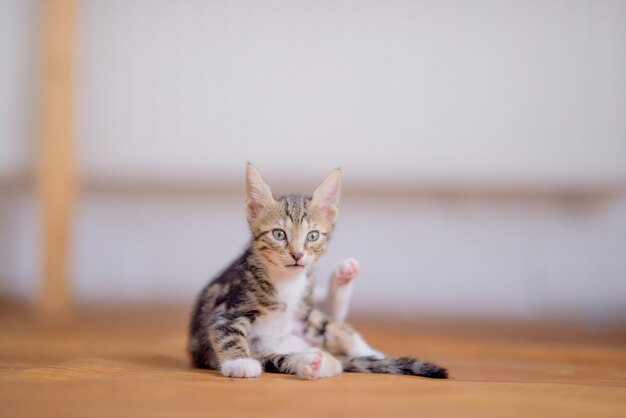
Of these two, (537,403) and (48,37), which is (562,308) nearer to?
(537,403)

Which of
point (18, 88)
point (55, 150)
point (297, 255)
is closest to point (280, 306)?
point (297, 255)

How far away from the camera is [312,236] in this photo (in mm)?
1521

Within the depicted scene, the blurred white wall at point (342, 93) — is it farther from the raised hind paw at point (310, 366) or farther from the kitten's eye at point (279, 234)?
the raised hind paw at point (310, 366)

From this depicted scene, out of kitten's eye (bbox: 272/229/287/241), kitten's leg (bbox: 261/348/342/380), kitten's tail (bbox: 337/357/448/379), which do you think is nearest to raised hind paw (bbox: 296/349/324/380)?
kitten's leg (bbox: 261/348/342/380)

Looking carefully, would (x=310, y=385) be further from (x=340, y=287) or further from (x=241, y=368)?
(x=340, y=287)

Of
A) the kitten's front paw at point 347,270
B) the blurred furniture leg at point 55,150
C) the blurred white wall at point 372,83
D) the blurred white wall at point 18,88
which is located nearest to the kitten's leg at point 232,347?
the kitten's front paw at point 347,270

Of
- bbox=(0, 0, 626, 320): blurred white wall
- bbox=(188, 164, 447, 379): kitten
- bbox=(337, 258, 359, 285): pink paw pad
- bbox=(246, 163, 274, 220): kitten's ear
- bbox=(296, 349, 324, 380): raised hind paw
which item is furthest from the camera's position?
bbox=(0, 0, 626, 320): blurred white wall

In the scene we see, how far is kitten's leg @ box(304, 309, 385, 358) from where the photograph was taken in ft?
5.27

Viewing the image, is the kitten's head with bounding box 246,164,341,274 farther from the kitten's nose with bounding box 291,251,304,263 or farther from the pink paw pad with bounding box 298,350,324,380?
the pink paw pad with bounding box 298,350,324,380

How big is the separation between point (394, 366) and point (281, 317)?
28 cm

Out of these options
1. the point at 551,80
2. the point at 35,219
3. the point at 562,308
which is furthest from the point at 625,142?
the point at 35,219

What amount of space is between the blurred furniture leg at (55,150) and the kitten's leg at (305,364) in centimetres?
192

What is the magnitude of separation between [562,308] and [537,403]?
2547mm

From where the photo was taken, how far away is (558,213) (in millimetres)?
3518
